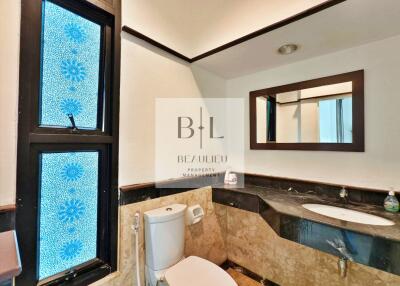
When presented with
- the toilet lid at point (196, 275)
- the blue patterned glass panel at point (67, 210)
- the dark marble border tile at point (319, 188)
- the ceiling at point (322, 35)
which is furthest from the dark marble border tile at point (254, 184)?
the ceiling at point (322, 35)

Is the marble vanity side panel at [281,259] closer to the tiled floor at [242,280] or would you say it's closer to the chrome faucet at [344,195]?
the tiled floor at [242,280]

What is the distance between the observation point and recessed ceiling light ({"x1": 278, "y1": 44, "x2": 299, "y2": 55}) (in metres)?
1.49

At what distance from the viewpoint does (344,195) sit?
1.44 metres

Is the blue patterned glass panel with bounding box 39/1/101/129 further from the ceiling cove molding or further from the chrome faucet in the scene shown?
the chrome faucet

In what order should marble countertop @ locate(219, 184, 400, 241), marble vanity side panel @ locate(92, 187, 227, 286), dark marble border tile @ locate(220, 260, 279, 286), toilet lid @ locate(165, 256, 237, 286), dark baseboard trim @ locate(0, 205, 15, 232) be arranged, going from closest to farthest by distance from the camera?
dark baseboard trim @ locate(0, 205, 15, 232), marble countertop @ locate(219, 184, 400, 241), toilet lid @ locate(165, 256, 237, 286), marble vanity side panel @ locate(92, 187, 227, 286), dark marble border tile @ locate(220, 260, 279, 286)

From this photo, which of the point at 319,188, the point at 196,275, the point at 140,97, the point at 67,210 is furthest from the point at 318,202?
the point at 67,210

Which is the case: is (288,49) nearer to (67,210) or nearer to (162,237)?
(162,237)

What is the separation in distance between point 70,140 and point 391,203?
2044mm

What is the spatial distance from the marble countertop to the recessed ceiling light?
3.88 ft

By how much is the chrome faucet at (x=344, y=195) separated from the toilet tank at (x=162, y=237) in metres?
1.22

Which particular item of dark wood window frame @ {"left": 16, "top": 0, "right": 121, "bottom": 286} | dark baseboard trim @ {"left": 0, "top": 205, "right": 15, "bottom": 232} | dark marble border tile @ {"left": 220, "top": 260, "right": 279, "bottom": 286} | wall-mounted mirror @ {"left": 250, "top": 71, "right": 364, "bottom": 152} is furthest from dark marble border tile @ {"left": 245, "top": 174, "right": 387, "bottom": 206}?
dark baseboard trim @ {"left": 0, "top": 205, "right": 15, "bottom": 232}

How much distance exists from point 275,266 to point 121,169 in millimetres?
1620

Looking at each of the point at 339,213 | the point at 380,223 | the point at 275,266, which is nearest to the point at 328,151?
the point at 339,213

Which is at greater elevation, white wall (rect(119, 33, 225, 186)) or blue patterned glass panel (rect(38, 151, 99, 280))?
white wall (rect(119, 33, 225, 186))
